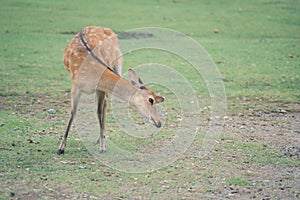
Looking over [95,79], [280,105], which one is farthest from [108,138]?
[280,105]

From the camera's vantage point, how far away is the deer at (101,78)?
546 cm

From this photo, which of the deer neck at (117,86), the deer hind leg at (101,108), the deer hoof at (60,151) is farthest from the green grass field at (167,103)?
the deer neck at (117,86)

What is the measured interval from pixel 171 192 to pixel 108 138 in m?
1.75


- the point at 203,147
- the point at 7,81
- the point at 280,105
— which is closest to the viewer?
the point at 203,147

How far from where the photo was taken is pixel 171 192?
4.91 metres

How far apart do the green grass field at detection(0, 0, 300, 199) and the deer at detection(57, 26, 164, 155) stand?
497 mm

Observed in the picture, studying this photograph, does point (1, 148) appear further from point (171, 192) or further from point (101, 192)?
point (171, 192)

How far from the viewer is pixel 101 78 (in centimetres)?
572

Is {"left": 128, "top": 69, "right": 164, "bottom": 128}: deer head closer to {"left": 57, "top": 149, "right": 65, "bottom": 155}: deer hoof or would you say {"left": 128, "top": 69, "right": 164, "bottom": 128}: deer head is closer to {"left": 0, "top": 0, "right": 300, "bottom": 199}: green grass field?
{"left": 0, "top": 0, "right": 300, "bottom": 199}: green grass field

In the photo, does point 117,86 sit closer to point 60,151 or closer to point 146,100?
point 146,100

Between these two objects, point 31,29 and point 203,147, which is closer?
point 203,147

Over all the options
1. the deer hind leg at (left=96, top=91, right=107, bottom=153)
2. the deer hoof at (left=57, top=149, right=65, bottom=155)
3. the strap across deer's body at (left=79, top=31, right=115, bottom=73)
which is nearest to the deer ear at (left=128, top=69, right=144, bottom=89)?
the strap across deer's body at (left=79, top=31, right=115, bottom=73)

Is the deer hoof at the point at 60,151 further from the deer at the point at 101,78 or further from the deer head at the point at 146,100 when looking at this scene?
the deer head at the point at 146,100

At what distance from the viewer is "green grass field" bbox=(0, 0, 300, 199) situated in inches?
198
